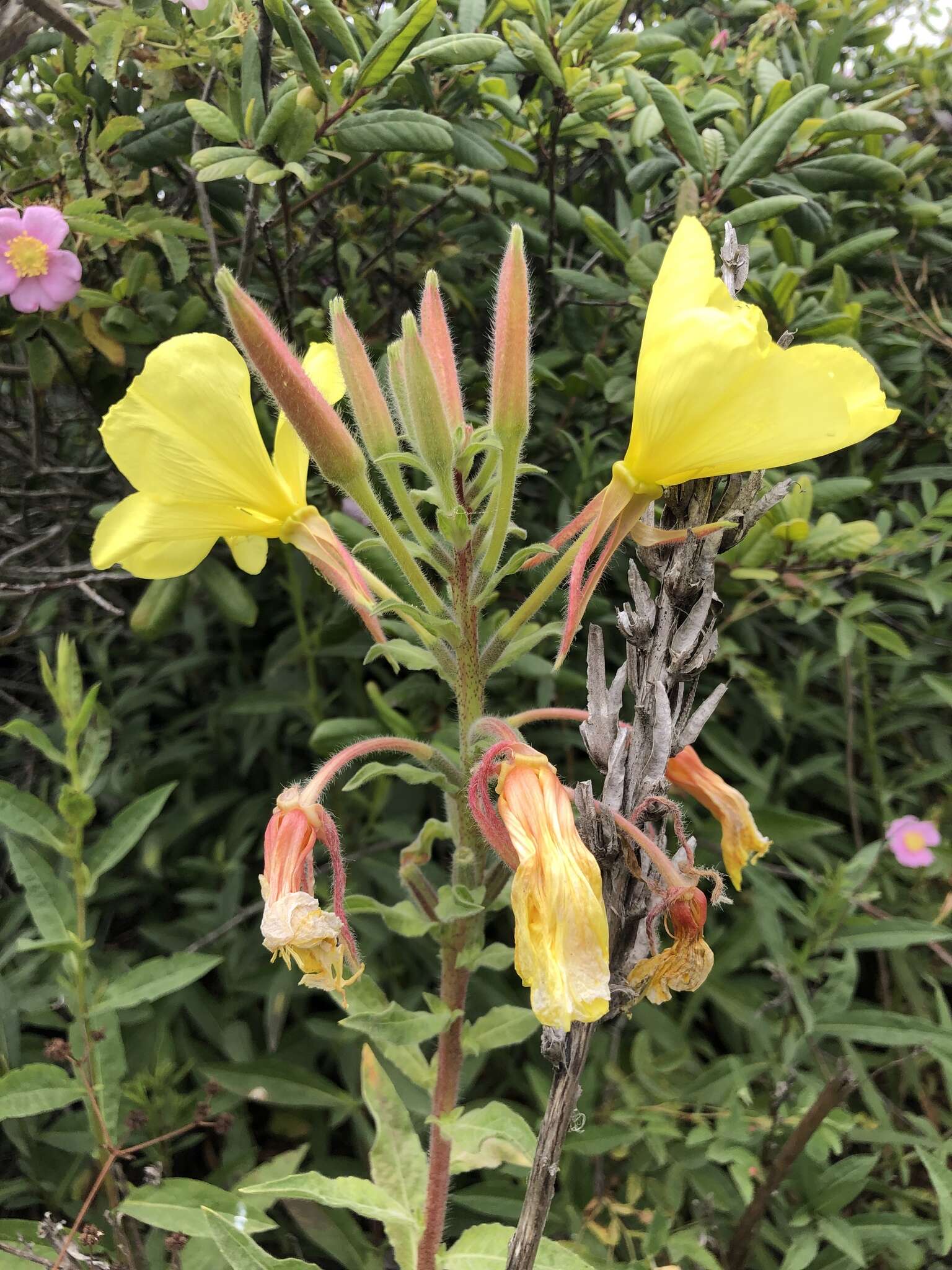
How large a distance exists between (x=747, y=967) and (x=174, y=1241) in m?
1.35

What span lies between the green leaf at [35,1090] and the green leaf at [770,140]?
→ 169 cm

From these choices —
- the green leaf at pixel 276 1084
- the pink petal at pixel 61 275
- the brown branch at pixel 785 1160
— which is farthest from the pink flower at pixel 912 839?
the pink petal at pixel 61 275

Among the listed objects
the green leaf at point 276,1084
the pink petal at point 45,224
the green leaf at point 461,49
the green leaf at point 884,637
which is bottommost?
the green leaf at point 276,1084

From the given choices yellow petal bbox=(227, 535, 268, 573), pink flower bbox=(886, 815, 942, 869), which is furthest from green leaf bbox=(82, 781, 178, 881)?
pink flower bbox=(886, 815, 942, 869)

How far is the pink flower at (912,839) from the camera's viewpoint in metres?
1.79

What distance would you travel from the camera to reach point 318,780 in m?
0.75

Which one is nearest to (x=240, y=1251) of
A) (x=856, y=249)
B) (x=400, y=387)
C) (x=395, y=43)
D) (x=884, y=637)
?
(x=400, y=387)

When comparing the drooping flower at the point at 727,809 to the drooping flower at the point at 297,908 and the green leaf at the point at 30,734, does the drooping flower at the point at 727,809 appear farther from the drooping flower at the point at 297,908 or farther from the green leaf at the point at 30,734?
the green leaf at the point at 30,734

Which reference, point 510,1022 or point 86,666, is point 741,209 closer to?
point 510,1022

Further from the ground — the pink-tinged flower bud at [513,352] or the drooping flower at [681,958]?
the pink-tinged flower bud at [513,352]

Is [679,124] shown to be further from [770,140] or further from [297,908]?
[297,908]

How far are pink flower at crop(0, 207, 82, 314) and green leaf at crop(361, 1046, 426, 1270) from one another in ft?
4.19

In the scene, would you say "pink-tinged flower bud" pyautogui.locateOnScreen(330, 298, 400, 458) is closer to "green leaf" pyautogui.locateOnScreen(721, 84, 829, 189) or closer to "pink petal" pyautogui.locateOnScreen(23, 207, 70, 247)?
"pink petal" pyautogui.locateOnScreen(23, 207, 70, 247)

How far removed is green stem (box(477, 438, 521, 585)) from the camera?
2.64ft
